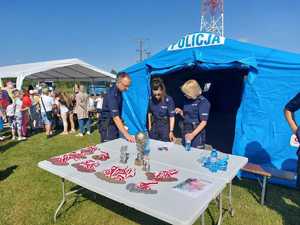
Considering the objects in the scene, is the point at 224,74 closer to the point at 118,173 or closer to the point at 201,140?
the point at 201,140

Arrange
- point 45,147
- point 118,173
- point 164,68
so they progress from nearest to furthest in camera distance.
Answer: point 118,173 < point 164,68 < point 45,147

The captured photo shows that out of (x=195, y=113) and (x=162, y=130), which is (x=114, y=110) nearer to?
(x=162, y=130)

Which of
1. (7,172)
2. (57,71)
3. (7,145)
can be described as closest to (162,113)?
(7,172)

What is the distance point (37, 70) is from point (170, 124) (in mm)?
6904

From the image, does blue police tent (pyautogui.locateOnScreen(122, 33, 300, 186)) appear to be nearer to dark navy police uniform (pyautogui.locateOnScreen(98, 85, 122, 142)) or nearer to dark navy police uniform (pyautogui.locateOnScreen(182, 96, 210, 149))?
dark navy police uniform (pyautogui.locateOnScreen(182, 96, 210, 149))

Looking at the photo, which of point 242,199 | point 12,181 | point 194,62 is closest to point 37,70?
point 12,181

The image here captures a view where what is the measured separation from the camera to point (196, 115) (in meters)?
3.19

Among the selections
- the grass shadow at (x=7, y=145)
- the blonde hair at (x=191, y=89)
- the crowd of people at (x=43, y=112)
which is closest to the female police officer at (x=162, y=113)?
the blonde hair at (x=191, y=89)

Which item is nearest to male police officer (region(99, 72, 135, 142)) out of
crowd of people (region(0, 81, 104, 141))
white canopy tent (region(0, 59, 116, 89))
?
crowd of people (region(0, 81, 104, 141))

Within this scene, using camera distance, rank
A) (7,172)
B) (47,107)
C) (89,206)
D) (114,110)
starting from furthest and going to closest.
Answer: (47,107), (7,172), (89,206), (114,110)

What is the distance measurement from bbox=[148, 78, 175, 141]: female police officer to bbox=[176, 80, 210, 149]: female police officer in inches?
10.4

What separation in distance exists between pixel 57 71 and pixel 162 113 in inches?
383

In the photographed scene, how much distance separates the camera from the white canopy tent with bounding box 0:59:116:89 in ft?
27.5

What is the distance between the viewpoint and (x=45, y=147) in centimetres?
594
